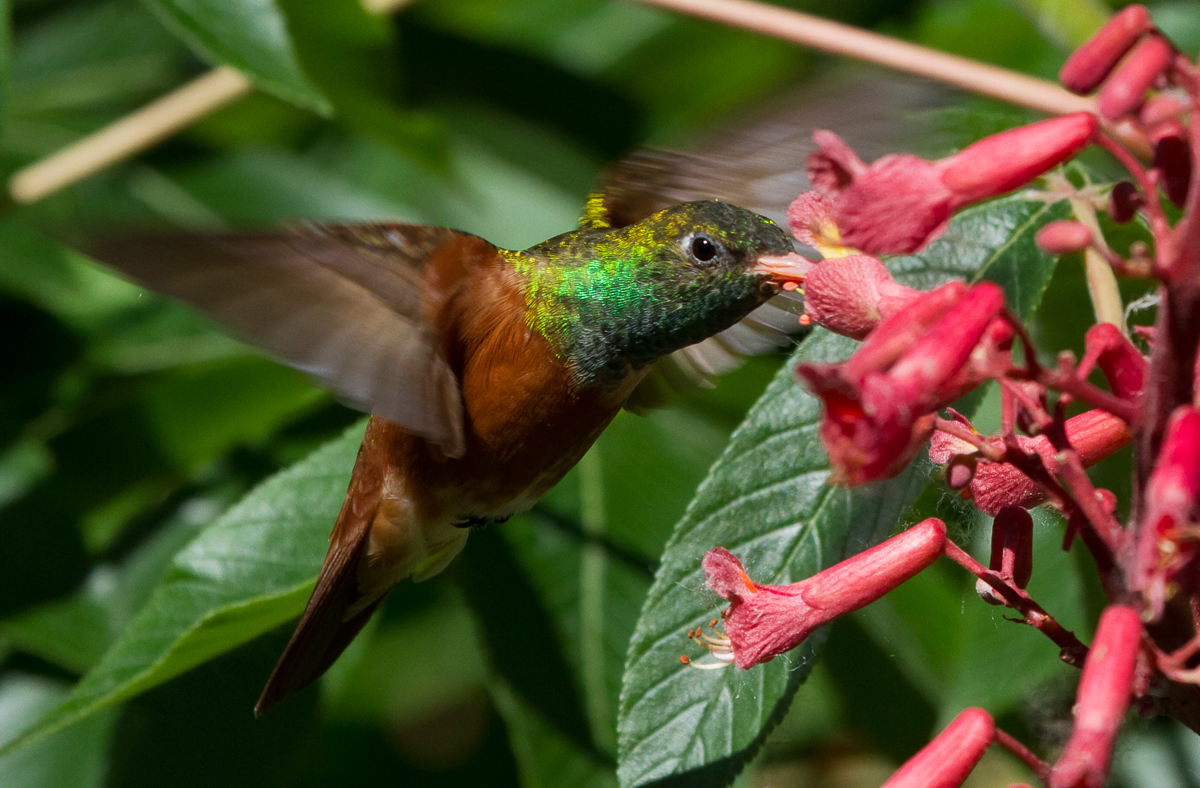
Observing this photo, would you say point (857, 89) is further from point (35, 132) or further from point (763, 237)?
point (35, 132)

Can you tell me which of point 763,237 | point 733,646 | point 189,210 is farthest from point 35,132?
point 733,646

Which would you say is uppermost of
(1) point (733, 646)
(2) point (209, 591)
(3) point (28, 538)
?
(1) point (733, 646)

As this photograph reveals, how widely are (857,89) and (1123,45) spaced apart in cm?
69

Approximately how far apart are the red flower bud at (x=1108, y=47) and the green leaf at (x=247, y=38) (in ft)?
5.14

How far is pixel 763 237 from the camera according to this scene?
1.84m

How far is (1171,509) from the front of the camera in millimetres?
984

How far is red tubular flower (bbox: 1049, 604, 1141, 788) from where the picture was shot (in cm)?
102

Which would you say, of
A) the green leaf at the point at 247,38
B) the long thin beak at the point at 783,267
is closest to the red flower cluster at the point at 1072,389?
the long thin beak at the point at 783,267

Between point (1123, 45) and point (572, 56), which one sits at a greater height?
point (1123, 45)

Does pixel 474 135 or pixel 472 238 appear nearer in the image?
pixel 472 238

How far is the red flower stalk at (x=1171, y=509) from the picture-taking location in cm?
98

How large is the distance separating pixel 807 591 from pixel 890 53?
3.69ft

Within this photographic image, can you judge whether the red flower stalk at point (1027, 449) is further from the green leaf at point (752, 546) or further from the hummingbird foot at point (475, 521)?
the hummingbird foot at point (475, 521)

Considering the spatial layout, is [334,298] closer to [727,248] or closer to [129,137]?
[727,248]
